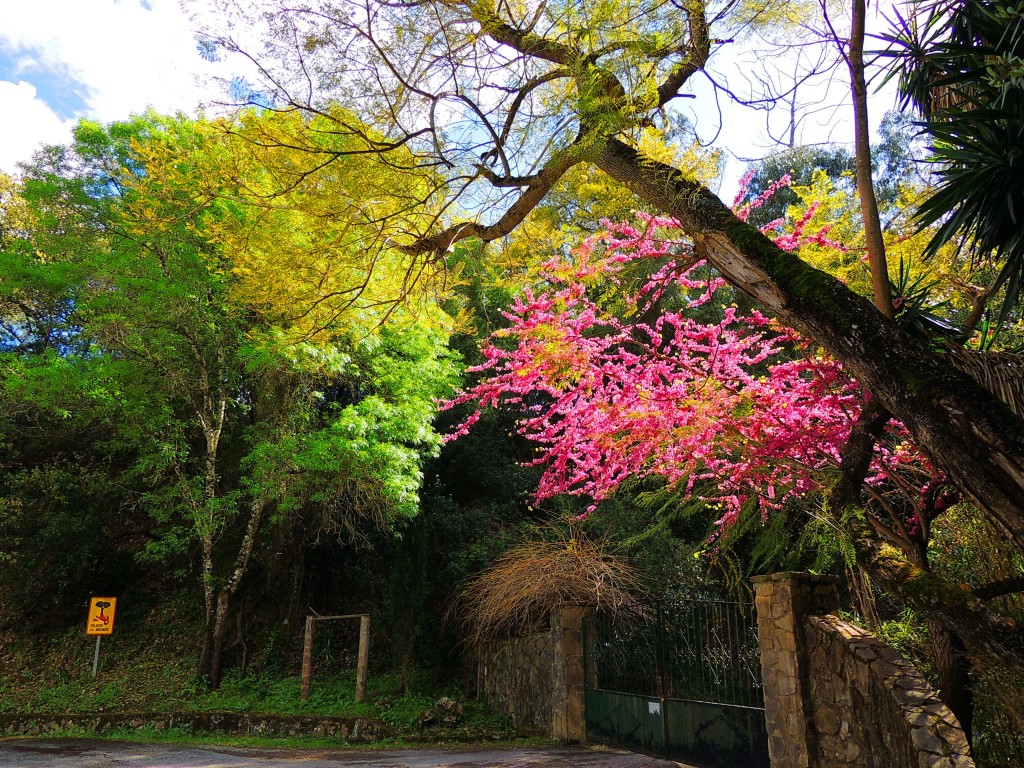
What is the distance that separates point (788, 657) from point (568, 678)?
4.17m

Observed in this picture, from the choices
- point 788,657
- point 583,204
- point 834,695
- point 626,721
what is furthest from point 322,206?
point 626,721

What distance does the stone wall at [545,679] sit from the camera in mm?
8719

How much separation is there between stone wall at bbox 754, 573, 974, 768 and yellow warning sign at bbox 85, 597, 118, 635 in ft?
35.5

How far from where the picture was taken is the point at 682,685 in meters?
6.86

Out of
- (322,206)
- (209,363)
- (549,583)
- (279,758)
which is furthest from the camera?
(209,363)

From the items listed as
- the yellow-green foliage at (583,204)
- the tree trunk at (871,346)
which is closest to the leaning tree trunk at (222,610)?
the yellow-green foliage at (583,204)

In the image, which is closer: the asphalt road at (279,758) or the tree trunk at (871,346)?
the tree trunk at (871,346)

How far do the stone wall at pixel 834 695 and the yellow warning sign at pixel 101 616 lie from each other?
426 inches

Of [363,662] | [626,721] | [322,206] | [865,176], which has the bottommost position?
[626,721]

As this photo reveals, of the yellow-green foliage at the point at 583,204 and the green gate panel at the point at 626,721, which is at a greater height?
the yellow-green foliage at the point at 583,204

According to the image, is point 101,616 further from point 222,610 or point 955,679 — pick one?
point 955,679

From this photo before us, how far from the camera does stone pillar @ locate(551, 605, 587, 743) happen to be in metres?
8.64

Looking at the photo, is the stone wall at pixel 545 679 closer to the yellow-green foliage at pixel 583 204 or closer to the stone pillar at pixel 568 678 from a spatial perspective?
the stone pillar at pixel 568 678

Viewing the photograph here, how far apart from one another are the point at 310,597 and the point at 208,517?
399 centimetres
